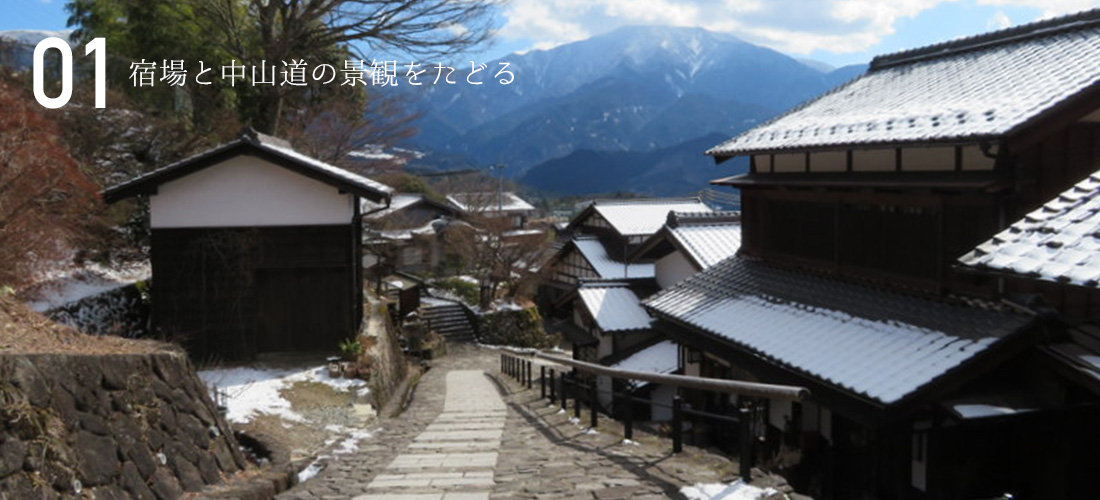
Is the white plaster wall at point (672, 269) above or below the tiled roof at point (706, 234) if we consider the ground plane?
below

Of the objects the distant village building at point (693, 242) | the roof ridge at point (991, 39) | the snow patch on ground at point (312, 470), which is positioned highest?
the roof ridge at point (991, 39)

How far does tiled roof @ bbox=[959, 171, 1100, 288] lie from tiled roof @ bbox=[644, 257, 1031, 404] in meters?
2.47

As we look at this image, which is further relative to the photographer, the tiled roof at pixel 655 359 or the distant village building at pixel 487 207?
the distant village building at pixel 487 207

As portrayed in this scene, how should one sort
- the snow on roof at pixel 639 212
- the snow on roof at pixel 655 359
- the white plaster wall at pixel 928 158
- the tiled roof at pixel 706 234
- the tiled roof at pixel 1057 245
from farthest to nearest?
the snow on roof at pixel 639 212 → the tiled roof at pixel 706 234 → the snow on roof at pixel 655 359 → the white plaster wall at pixel 928 158 → the tiled roof at pixel 1057 245

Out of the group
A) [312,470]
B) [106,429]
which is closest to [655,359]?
[312,470]

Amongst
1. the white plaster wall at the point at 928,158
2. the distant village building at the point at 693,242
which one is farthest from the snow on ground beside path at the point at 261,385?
the distant village building at the point at 693,242

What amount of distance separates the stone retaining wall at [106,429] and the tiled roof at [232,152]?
8029 millimetres

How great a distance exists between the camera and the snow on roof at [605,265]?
32.1m

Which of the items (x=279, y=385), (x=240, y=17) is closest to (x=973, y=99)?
(x=279, y=385)

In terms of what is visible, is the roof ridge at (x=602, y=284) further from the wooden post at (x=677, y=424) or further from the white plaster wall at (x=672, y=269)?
the wooden post at (x=677, y=424)

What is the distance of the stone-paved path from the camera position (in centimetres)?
648

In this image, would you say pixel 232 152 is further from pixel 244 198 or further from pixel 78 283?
pixel 78 283

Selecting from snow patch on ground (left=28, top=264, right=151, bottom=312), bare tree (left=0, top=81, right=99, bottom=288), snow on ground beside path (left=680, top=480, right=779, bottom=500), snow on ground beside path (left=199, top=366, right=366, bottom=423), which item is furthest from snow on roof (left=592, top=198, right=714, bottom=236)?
snow on ground beside path (left=680, top=480, right=779, bottom=500)

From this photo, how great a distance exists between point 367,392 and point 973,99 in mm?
10803
